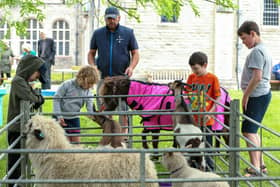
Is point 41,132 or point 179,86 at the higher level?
point 179,86

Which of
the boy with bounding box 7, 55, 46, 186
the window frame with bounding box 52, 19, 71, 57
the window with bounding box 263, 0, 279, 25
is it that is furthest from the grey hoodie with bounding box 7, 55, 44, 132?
the window frame with bounding box 52, 19, 71, 57

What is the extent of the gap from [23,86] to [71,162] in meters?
1.35

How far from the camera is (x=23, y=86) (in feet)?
18.2

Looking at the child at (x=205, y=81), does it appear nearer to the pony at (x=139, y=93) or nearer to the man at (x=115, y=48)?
the pony at (x=139, y=93)

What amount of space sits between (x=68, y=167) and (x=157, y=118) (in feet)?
9.45

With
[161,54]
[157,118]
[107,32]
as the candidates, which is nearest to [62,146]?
[157,118]

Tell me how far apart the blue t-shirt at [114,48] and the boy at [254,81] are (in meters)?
1.93

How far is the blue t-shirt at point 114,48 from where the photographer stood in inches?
308

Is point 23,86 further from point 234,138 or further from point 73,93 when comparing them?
point 234,138

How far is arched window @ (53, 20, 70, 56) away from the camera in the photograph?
3803 cm

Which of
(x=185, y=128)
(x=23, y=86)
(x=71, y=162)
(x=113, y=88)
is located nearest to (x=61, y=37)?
(x=113, y=88)

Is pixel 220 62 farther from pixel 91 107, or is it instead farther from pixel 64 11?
pixel 91 107

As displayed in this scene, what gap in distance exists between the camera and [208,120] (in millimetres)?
6938

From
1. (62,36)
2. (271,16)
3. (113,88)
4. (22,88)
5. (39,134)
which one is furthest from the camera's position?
(62,36)
